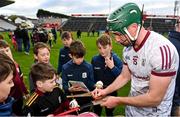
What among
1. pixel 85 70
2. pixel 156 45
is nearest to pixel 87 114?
pixel 156 45

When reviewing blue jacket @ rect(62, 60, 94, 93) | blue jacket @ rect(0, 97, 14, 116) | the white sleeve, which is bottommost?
blue jacket @ rect(62, 60, 94, 93)

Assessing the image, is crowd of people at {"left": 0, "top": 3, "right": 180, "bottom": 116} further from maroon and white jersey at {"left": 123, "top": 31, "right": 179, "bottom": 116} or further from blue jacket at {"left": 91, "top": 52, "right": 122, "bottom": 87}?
blue jacket at {"left": 91, "top": 52, "right": 122, "bottom": 87}

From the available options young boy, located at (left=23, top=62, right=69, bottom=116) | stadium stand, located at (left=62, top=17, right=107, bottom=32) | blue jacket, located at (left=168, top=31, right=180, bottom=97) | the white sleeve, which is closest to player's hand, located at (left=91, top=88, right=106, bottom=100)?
young boy, located at (left=23, top=62, right=69, bottom=116)

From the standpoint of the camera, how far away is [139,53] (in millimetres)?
3488

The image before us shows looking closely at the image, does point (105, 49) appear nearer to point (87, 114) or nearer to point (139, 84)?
point (139, 84)

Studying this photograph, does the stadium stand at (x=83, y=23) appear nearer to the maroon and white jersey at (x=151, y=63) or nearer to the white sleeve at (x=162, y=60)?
the maroon and white jersey at (x=151, y=63)

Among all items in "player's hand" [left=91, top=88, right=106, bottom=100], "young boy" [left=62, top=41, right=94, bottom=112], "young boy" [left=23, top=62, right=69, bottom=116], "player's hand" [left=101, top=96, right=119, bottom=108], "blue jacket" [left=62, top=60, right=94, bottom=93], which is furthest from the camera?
"blue jacket" [left=62, top=60, right=94, bottom=93]

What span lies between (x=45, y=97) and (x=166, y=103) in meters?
1.54

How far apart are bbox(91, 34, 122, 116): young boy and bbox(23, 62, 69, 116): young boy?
1.99m

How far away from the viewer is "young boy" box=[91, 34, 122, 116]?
20.6 ft

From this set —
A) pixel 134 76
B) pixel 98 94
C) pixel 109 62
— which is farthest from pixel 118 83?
pixel 109 62

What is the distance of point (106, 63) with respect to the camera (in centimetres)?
632

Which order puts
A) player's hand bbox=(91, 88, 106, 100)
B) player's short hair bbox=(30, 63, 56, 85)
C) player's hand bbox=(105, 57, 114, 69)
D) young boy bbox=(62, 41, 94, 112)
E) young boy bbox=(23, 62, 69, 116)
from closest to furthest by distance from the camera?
player's hand bbox=(91, 88, 106, 100) < young boy bbox=(23, 62, 69, 116) < player's short hair bbox=(30, 63, 56, 85) < young boy bbox=(62, 41, 94, 112) < player's hand bbox=(105, 57, 114, 69)

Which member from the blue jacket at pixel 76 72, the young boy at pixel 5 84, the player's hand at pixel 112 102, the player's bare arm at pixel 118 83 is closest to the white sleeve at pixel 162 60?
the player's hand at pixel 112 102
